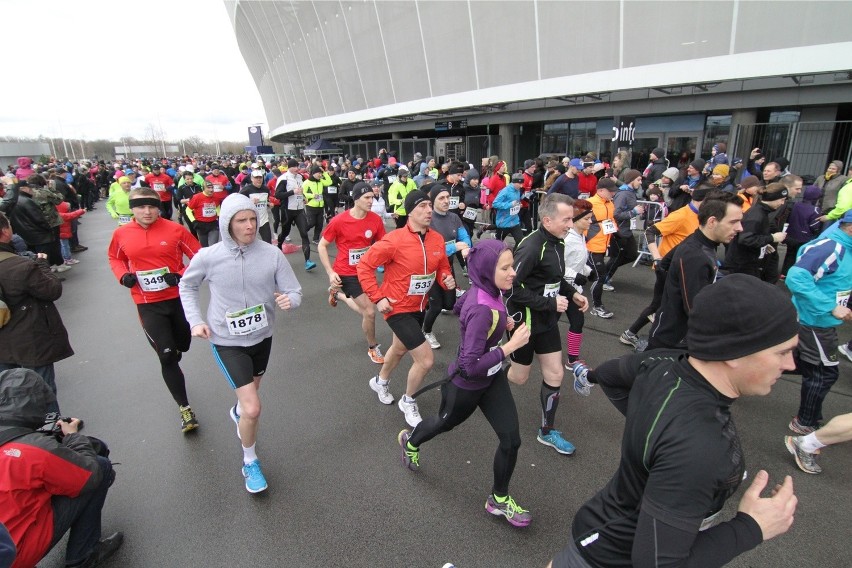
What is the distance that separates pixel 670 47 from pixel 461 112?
413 inches

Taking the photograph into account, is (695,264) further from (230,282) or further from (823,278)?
(230,282)

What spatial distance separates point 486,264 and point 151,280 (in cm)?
287

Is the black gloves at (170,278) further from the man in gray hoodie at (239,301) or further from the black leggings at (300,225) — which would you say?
the black leggings at (300,225)

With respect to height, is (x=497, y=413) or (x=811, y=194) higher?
(x=497, y=413)

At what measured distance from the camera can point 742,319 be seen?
1.26 meters

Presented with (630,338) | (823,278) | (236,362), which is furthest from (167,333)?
(823,278)

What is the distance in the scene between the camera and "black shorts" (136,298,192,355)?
12.7 feet

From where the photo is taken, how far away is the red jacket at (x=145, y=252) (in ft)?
12.7

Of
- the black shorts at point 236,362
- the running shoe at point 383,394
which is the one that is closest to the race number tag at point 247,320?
the black shorts at point 236,362

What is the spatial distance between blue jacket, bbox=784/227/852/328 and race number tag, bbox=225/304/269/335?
4.04 metres

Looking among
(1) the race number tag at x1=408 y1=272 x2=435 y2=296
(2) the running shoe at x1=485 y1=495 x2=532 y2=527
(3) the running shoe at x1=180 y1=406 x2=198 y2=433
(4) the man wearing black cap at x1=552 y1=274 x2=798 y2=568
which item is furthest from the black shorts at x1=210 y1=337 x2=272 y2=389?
(4) the man wearing black cap at x1=552 y1=274 x2=798 y2=568

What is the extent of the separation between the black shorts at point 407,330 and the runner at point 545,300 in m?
0.82

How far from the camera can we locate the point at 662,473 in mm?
1273

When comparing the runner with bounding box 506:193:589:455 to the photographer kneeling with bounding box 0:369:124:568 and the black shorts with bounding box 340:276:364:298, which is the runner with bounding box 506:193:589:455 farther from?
the photographer kneeling with bounding box 0:369:124:568
